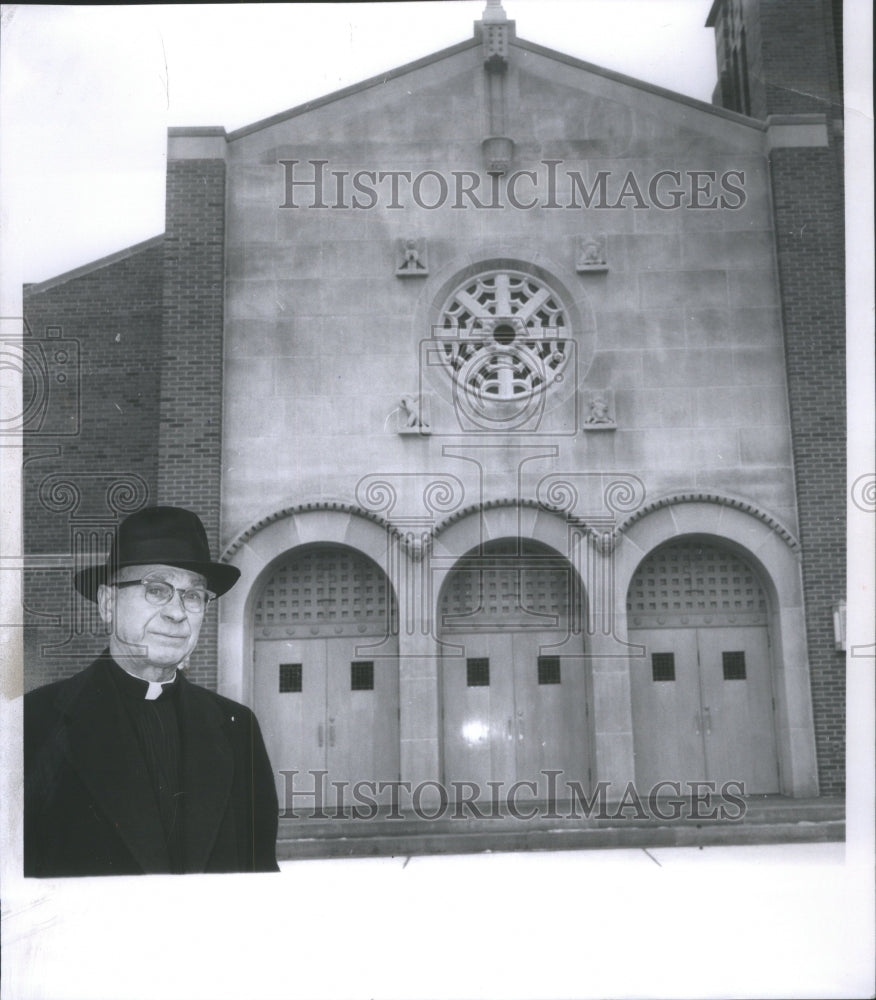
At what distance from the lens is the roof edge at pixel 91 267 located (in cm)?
1282

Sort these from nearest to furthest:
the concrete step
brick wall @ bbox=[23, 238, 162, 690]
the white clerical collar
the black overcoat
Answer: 1. the black overcoat
2. the white clerical collar
3. brick wall @ bbox=[23, 238, 162, 690]
4. the concrete step

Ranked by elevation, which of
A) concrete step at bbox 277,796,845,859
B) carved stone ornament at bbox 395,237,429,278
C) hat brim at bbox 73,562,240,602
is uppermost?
carved stone ornament at bbox 395,237,429,278

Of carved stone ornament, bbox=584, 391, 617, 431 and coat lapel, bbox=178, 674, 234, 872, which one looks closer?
coat lapel, bbox=178, 674, 234, 872

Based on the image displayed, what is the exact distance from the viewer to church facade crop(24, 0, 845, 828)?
12.7 meters

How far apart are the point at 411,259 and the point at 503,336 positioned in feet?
4.81

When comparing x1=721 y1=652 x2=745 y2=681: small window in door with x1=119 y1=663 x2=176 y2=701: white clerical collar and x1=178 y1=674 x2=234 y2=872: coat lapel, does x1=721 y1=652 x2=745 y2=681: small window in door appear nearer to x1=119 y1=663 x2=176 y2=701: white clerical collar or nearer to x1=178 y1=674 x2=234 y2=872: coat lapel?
x1=178 y1=674 x2=234 y2=872: coat lapel

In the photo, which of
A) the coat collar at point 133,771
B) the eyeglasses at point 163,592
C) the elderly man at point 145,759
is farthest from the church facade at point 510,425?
the coat collar at point 133,771

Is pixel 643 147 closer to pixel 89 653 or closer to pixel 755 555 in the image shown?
pixel 755 555

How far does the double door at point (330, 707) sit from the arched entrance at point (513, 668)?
2.46 feet

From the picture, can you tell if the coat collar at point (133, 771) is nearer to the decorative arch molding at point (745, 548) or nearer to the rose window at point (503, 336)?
the rose window at point (503, 336)

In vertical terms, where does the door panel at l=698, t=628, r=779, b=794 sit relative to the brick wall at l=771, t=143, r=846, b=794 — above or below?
below

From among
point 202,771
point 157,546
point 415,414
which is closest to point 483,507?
point 415,414

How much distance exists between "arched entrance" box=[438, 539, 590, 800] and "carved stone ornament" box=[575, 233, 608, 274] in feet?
11.2

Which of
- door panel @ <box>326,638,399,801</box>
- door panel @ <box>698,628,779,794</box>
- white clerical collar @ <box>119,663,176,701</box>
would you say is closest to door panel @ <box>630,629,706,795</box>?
door panel @ <box>698,628,779,794</box>
